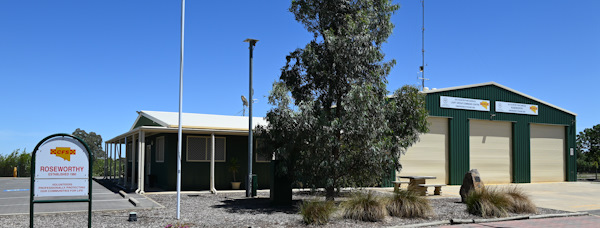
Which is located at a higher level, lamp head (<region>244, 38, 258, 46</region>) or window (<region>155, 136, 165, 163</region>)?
Answer: lamp head (<region>244, 38, 258, 46</region>)

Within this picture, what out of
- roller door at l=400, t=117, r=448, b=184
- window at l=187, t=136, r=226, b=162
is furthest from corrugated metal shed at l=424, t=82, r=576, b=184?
window at l=187, t=136, r=226, b=162

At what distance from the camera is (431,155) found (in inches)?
898

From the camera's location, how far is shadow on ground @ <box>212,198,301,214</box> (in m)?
11.9

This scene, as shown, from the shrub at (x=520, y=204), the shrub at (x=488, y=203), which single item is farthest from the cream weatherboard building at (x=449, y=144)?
the shrub at (x=520, y=204)

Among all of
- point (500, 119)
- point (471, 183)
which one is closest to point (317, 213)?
point (471, 183)

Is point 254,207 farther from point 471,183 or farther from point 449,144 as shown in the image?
point 449,144

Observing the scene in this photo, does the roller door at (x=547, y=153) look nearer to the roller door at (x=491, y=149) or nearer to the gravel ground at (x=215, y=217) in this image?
the roller door at (x=491, y=149)

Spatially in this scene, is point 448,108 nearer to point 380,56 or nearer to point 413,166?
point 413,166

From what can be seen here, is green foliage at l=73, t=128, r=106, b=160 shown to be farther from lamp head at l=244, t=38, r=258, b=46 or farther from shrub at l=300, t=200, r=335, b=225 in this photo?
shrub at l=300, t=200, r=335, b=225

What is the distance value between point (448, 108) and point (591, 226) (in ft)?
43.3

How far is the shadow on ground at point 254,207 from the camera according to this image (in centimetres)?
1189

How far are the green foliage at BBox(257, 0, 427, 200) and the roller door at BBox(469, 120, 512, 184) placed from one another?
12256 mm

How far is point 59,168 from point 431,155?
17.9 meters

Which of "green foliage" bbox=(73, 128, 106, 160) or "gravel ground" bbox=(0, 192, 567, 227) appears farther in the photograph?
"green foliage" bbox=(73, 128, 106, 160)
